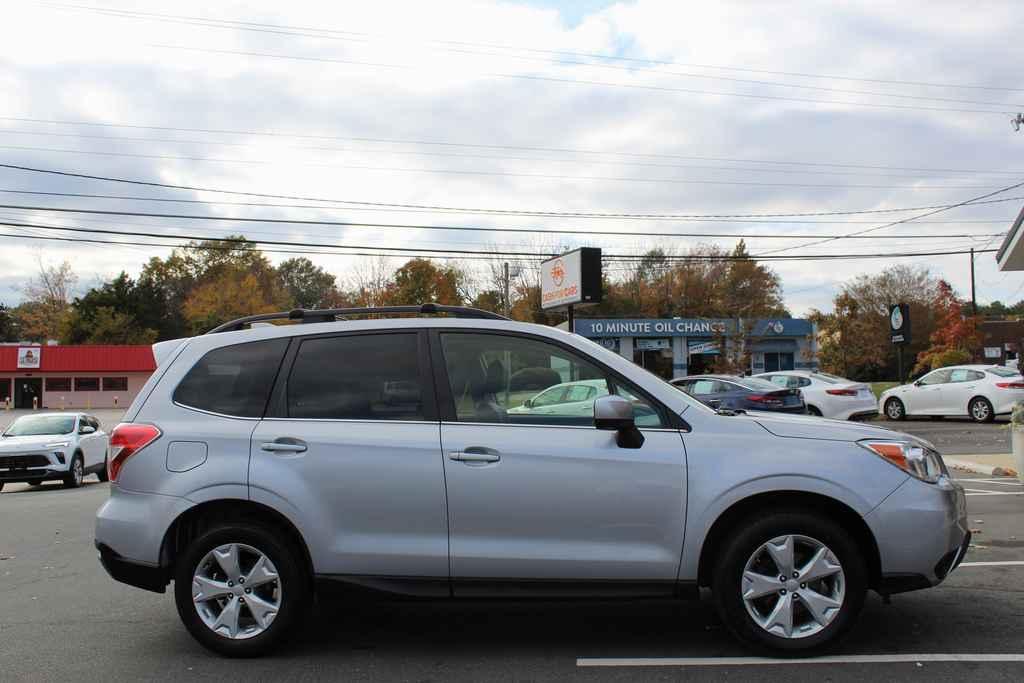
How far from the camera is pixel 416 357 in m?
5.11

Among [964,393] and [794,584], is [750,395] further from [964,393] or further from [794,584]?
[794,584]

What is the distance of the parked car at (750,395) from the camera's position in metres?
20.0

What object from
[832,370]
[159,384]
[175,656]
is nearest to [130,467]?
[159,384]

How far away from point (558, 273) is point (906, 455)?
29411 millimetres

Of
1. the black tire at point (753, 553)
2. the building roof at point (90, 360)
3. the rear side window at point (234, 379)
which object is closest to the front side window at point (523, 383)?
the black tire at point (753, 553)

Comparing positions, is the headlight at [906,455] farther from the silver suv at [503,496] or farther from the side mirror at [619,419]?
the side mirror at [619,419]

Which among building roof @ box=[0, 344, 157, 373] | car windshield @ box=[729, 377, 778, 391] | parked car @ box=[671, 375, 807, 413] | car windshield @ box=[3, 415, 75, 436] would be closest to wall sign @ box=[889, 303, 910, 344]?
parked car @ box=[671, 375, 807, 413]

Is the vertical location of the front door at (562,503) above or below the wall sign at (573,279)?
below

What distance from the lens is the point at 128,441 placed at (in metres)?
5.04

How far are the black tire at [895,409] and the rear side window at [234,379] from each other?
74.4ft

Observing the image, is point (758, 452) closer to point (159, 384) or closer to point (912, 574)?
point (912, 574)

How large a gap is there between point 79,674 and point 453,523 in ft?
7.12

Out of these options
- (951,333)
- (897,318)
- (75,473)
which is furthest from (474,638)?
(951,333)

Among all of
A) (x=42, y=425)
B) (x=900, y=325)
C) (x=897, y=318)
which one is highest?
(x=897, y=318)
